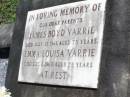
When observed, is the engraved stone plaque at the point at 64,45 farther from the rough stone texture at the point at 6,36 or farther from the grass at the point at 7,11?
the grass at the point at 7,11

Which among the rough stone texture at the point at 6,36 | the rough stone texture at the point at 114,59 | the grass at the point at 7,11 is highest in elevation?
the grass at the point at 7,11

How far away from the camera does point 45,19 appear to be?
8.62 metres

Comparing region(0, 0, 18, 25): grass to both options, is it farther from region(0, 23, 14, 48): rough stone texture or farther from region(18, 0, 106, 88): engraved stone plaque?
region(18, 0, 106, 88): engraved stone plaque

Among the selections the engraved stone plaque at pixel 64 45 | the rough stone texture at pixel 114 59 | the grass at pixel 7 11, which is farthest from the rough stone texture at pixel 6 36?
the grass at pixel 7 11

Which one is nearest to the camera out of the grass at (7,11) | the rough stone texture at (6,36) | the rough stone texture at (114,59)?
the rough stone texture at (114,59)

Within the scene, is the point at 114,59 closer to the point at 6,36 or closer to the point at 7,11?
the point at 6,36

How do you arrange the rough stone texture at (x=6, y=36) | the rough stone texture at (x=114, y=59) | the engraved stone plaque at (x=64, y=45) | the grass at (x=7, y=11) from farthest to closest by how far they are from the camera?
the grass at (x=7, y=11) < the rough stone texture at (x=6, y=36) < the engraved stone plaque at (x=64, y=45) < the rough stone texture at (x=114, y=59)

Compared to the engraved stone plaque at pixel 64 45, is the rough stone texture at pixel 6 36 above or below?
above

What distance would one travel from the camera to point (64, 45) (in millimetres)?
7871

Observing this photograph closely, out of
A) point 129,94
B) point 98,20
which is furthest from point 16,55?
point 129,94

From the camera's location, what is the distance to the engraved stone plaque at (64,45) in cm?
722

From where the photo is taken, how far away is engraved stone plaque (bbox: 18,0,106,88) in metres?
7.22

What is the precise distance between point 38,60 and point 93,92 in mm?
1752

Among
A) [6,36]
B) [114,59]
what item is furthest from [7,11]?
[114,59]
